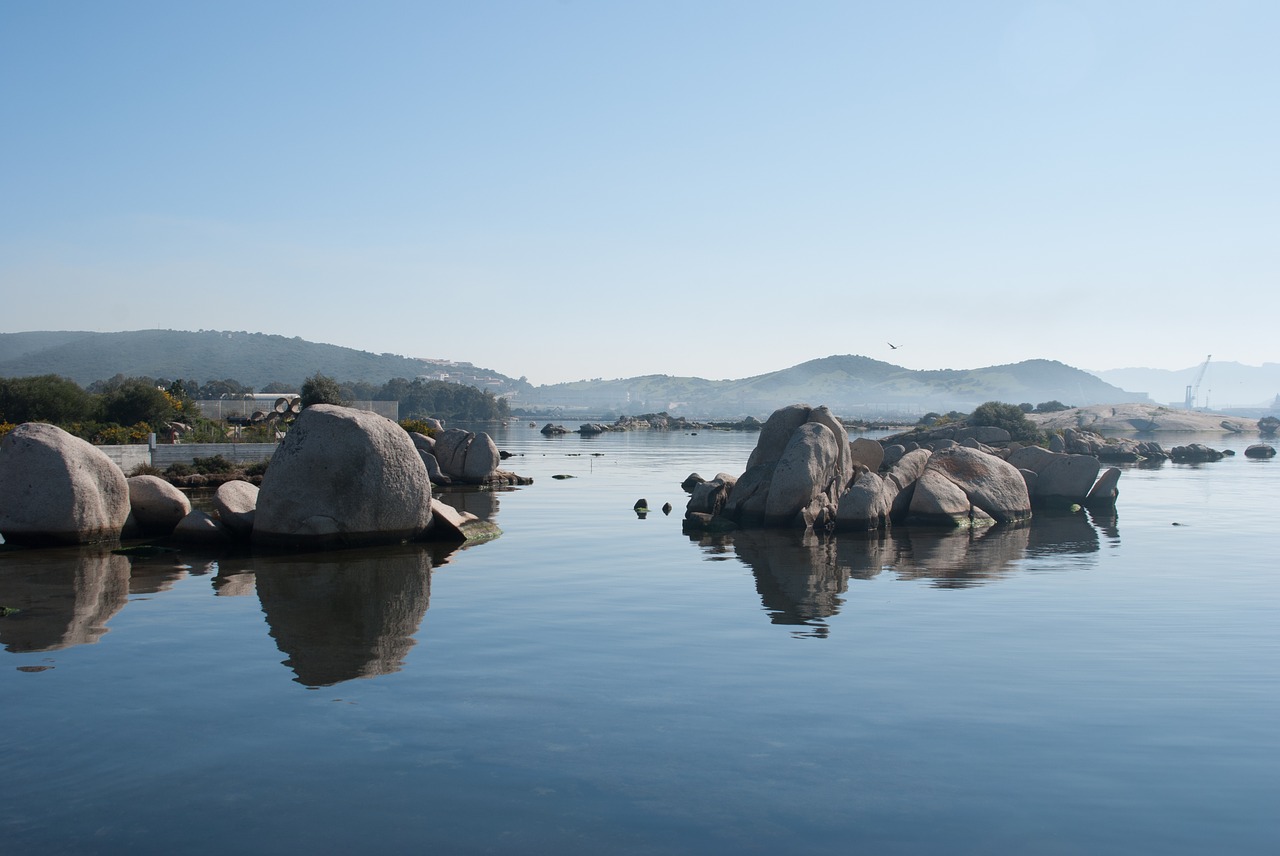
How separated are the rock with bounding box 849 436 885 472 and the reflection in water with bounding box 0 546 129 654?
23522mm

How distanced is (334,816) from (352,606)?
8.40 meters

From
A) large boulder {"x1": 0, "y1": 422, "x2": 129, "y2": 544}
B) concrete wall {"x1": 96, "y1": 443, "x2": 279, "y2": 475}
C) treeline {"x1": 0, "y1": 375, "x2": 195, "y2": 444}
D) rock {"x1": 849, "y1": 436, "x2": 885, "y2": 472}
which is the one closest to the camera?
large boulder {"x1": 0, "y1": 422, "x2": 129, "y2": 544}

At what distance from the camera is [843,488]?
30188mm

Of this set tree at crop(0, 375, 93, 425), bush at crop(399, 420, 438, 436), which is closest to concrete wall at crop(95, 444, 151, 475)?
tree at crop(0, 375, 93, 425)

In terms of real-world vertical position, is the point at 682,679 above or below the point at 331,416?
below

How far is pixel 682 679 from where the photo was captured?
37.7ft

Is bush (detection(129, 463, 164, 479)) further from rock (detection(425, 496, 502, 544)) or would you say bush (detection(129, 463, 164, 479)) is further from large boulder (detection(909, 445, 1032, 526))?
large boulder (detection(909, 445, 1032, 526))

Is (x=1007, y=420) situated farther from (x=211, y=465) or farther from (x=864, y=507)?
(x=211, y=465)

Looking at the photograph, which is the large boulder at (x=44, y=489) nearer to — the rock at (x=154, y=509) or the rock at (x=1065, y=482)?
the rock at (x=154, y=509)

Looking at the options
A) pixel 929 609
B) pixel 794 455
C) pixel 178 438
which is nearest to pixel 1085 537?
pixel 794 455

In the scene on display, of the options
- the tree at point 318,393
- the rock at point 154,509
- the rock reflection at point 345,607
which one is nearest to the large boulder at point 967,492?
the rock reflection at point 345,607

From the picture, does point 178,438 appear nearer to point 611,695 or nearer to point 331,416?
point 331,416

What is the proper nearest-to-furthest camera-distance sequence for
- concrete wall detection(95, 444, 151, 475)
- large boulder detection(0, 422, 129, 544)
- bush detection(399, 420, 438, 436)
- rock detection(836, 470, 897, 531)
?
large boulder detection(0, 422, 129, 544)
rock detection(836, 470, 897, 531)
concrete wall detection(95, 444, 151, 475)
bush detection(399, 420, 438, 436)

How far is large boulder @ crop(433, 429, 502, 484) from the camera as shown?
146 ft
